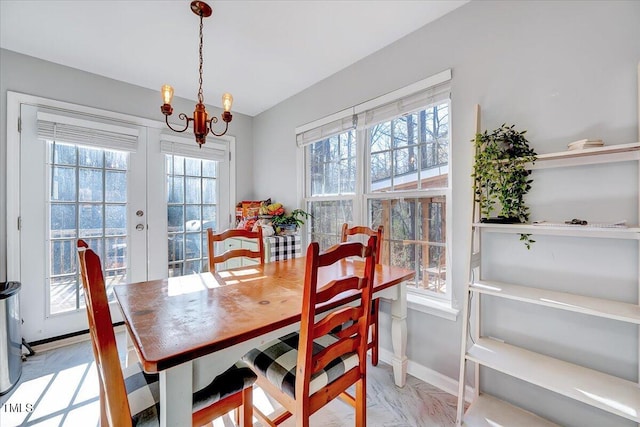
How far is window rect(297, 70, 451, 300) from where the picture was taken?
1.98m

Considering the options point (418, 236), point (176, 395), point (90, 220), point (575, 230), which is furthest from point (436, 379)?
point (90, 220)

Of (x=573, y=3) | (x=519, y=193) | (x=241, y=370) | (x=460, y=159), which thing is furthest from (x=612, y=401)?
(x=573, y=3)

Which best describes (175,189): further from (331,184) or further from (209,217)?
(331,184)

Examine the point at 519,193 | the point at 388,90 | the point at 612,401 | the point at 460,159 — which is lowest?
the point at 612,401

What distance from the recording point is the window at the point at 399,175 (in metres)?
1.98

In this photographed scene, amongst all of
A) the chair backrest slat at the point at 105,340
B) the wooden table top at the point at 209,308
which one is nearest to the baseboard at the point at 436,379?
the wooden table top at the point at 209,308

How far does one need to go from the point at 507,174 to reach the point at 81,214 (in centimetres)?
345

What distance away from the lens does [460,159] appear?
182 centimetres

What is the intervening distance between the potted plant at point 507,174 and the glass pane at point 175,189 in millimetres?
2982

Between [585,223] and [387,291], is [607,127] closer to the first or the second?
[585,223]

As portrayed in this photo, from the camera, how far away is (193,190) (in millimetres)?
3338

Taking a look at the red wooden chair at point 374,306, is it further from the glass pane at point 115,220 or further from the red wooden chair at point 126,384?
the glass pane at point 115,220

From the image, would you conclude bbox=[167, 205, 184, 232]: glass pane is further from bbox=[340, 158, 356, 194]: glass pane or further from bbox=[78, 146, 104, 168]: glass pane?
bbox=[340, 158, 356, 194]: glass pane

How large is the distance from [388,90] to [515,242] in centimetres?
141
